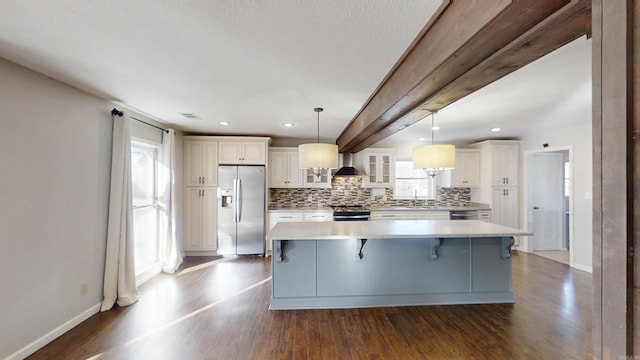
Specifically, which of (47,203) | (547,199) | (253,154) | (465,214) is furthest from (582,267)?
(47,203)

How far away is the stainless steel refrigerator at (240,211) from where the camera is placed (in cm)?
490

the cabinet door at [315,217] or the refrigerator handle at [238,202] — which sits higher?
the refrigerator handle at [238,202]

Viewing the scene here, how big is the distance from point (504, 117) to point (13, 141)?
214 inches

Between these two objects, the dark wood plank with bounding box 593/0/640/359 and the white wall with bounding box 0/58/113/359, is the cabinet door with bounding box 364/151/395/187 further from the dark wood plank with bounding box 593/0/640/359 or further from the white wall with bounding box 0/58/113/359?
the dark wood plank with bounding box 593/0/640/359

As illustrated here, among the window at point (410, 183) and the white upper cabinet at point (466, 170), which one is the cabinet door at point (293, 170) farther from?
the white upper cabinet at point (466, 170)

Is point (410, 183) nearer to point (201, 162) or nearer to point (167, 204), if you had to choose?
point (201, 162)

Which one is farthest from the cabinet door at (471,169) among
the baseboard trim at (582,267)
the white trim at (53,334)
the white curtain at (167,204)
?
the white trim at (53,334)

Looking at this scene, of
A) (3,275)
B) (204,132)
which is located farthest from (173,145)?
(3,275)

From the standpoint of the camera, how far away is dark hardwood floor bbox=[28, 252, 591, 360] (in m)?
2.19

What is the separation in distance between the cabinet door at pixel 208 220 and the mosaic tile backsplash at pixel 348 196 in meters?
1.18

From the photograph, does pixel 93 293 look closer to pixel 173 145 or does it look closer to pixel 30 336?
pixel 30 336

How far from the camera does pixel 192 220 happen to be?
496cm

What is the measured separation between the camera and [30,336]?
2176 mm

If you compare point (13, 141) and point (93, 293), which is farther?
point (93, 293)
